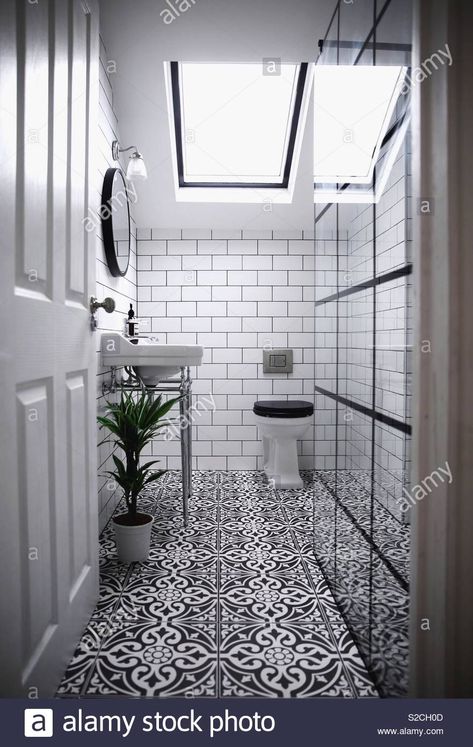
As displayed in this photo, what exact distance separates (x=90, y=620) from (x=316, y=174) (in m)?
2.02

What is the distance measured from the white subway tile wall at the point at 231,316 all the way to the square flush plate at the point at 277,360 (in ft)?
0.14

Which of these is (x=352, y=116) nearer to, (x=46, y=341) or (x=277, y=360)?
(x=46, y=341)

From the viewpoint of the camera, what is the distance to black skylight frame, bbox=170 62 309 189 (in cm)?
268

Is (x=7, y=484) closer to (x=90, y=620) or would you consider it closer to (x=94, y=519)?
(x=94, y=519)

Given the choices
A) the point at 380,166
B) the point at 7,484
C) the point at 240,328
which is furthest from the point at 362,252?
the point at 240,328

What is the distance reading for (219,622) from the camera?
63.2 inches

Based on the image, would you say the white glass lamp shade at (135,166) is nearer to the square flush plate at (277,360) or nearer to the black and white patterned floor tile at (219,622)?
the square flush plate at (277,360)

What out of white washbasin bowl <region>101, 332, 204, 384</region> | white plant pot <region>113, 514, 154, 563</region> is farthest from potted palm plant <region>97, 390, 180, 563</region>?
white washbasin bowl <region>101, 332, 204, 384</region>

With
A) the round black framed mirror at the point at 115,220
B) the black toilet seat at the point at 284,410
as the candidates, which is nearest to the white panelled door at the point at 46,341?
Result: the round black framed mirror at the point at 115,220

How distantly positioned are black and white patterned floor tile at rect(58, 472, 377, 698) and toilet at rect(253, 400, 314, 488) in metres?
0.56

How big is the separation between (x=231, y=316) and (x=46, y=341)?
2323 millimetres

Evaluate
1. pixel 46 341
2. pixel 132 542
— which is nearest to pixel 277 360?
pixel 132 542

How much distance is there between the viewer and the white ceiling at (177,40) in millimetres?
2080

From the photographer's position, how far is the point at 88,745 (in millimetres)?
1019
